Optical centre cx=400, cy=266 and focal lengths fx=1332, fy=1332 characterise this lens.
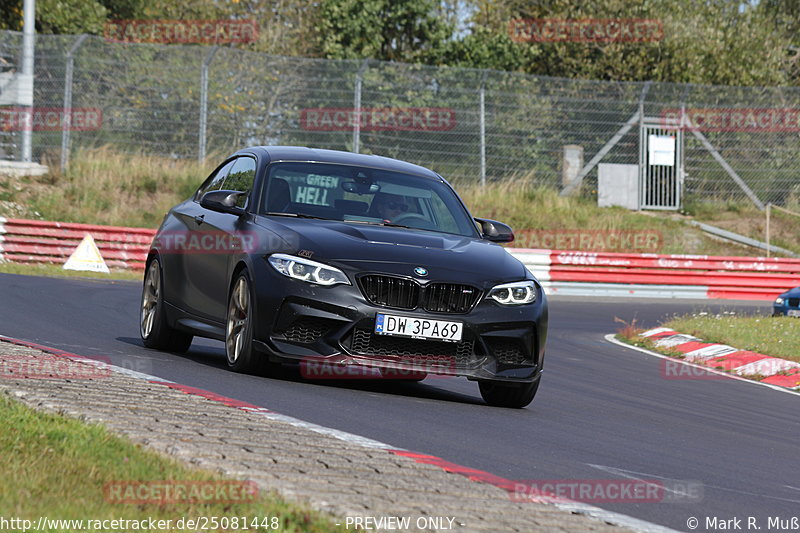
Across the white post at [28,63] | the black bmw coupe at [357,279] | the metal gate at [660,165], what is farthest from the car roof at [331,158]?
the metal gate at [660,165]

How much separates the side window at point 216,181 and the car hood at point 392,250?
1655 mm

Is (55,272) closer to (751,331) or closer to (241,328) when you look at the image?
(751,331)

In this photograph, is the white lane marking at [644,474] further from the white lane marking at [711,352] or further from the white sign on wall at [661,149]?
the white sign on wall at [661,149]

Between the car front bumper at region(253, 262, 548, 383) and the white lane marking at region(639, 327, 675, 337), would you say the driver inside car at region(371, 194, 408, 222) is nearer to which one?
the car front bumper at region(253, 262, 548, 383)

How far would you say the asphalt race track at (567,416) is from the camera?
6453 mm

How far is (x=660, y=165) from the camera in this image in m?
31.7

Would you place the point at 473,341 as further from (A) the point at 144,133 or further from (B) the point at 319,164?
(A) the point at 144,133

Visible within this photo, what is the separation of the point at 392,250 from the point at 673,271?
19640 millimetres

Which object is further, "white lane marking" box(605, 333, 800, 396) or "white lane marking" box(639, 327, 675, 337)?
"white lane marking" box(639, 327, 675, 337)

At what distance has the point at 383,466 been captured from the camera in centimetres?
548

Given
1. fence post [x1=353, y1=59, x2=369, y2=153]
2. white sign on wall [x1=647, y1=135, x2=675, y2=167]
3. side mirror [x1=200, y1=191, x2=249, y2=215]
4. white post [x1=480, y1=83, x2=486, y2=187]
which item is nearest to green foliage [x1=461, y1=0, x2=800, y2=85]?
white sign on wall [x1=647, y1=135, x2=675, y2=167]

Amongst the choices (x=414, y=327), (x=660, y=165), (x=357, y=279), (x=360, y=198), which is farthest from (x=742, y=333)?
(x=660, y=165)

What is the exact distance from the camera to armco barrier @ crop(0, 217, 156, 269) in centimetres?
2331

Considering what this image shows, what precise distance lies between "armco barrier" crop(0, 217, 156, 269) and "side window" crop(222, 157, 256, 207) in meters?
13.3
